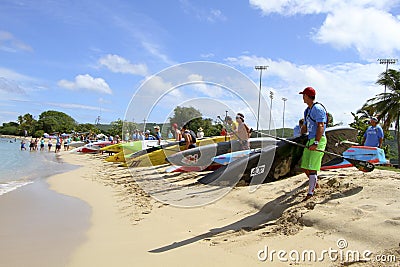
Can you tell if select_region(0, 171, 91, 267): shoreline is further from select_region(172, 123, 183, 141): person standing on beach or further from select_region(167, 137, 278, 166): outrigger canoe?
select_region(167, 137, 278, 166): outrigger canoe

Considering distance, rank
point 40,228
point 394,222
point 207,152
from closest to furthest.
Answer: point 394,222
point 40,228
point 207,152

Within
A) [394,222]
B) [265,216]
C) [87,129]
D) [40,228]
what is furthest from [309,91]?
[87,129]

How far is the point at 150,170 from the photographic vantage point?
39.2 ft

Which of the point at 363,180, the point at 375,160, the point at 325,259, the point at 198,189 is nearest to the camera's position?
the point at 325,259

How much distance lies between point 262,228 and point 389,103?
2740 cm

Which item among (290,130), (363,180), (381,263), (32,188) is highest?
(290,130)

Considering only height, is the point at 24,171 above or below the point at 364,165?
below

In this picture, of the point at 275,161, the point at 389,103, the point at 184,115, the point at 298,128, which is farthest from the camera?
the point at 389,103

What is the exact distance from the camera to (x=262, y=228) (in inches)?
171

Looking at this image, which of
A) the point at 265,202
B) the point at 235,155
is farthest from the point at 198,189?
the point at 265,202

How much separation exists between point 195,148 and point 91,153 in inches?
860

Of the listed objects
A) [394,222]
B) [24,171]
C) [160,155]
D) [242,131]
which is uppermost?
[242,131]

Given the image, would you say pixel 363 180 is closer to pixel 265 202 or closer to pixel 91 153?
pixel 265 202

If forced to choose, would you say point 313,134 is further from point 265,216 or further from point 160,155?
point 160,155
